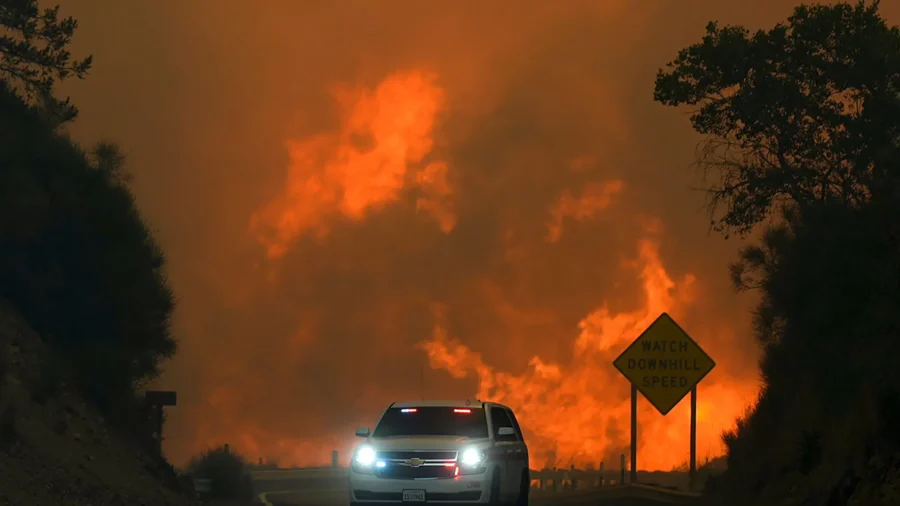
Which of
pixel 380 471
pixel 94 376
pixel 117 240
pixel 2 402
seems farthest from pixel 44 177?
pixel 380 471

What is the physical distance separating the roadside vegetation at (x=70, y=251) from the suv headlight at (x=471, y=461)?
39.5 feet

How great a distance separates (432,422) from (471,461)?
1.52 metres

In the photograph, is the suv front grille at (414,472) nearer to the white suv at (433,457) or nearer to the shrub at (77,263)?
the white suv at (433,457)

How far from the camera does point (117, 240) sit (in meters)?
36.2

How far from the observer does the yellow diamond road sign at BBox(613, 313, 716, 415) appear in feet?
128

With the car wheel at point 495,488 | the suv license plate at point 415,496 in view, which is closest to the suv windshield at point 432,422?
the car wheel at point 495,488

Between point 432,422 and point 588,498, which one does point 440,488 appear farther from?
point 588,498

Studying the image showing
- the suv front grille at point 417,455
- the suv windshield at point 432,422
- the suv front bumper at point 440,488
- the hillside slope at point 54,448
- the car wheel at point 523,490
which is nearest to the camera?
the suv front bumper at point 440,488

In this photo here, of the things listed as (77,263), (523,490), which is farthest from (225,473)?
(523,490)

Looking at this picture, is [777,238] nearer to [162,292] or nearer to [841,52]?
[841,52]

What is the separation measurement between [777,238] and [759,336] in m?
2.37

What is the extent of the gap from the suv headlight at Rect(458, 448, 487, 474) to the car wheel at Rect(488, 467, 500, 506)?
0.35m

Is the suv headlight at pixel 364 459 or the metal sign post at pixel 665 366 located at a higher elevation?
the metal sign post at pixel 665 366

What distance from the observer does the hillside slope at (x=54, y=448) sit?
2548 cm
